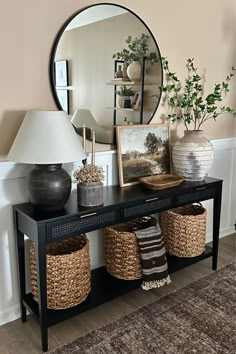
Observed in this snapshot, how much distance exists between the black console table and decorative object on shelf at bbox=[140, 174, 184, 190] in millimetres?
37

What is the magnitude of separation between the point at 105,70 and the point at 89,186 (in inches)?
32.1

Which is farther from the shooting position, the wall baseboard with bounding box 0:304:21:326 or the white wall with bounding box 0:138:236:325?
the wall baseboard with bounding box 0:304:21:326

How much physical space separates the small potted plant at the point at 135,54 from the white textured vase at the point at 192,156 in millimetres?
574

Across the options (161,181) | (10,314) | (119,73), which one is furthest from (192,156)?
(10,314)

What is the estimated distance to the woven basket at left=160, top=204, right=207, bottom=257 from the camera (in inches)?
98.0

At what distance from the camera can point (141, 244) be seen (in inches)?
85.9

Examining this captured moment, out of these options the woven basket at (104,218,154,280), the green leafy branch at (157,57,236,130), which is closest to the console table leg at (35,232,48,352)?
the woven basket at (104,218,154,280)

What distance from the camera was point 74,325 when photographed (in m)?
2.05

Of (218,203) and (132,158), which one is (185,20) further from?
(218,203)

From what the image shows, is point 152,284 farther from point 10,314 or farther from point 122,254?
point 10,314

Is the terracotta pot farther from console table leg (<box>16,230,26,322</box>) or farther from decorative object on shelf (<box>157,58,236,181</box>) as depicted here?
decorative object on shelf (<box>157,58,236,181</box>)

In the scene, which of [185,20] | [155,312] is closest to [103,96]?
[185,20]

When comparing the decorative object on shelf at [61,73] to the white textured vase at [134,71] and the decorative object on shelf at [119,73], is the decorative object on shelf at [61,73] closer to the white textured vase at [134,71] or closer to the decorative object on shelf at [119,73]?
the decorative object on shelf at [119,73]

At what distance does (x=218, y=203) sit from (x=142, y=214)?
2.64ft
